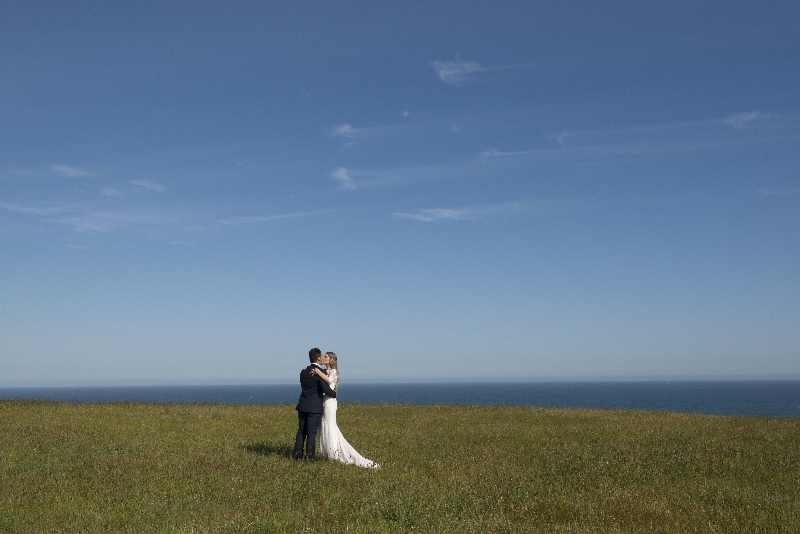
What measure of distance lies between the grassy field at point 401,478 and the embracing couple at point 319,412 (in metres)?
0.89

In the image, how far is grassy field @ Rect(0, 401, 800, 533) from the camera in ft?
36.4

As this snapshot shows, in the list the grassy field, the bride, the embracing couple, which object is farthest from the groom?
the grassy field

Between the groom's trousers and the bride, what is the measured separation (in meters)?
0.24

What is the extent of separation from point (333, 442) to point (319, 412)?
87 cm

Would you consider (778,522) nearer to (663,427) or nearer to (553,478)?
(553,478)

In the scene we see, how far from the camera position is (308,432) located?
17.7 m

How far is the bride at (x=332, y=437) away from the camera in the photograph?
17203mm

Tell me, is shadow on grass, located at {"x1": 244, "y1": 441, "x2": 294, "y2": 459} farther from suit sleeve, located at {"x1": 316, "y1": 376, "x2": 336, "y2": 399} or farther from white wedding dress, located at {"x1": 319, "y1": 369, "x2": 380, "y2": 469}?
suit sleeve, located at {"x1": 316, "y1": 376, "x2": 336, "y2": 399}

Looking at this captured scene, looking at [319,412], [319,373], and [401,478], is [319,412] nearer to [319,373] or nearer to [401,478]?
[319,373]

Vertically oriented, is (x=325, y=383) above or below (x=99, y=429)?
above

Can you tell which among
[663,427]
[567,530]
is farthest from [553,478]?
[663,427]

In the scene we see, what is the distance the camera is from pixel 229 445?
65.9ft

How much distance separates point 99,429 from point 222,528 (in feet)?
48.6

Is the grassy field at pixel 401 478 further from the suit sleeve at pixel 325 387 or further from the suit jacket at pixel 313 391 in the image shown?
the suit sleeve at pixel 325 387
